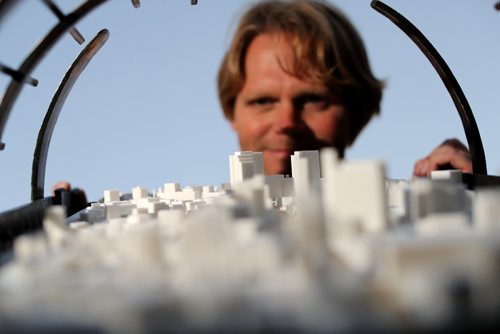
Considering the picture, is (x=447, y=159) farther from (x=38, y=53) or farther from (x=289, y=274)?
(x=289, y=274)

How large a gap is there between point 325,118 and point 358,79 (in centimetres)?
41

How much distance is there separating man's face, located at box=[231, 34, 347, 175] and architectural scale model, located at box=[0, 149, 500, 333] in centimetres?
A: 271

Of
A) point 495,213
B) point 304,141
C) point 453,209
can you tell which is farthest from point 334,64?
point 495,213

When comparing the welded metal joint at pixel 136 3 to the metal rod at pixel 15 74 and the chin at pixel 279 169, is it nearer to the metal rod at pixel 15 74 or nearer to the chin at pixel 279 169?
the metal rod at pixel 15 74

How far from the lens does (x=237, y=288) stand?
1.18 meters

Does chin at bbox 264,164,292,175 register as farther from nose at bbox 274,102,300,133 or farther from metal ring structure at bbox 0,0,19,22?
metal ring structure at bbox 0,0,19,22

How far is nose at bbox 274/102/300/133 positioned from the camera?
452 cm

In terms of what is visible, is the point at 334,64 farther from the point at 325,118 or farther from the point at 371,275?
the point at 371,275

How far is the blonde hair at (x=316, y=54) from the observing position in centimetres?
457

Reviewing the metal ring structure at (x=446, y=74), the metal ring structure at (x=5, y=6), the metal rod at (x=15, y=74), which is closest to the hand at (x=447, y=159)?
the metal ring structure at (x=446, y=74)

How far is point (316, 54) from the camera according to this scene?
4.58 metres

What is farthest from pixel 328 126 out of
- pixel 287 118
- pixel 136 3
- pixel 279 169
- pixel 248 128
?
pixel 136 3

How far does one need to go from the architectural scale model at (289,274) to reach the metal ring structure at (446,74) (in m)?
2.67

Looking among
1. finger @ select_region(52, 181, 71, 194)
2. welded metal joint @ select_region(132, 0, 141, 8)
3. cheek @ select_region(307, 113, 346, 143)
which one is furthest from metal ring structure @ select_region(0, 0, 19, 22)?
cheek @ select_region(307, 113, 346, 143)
